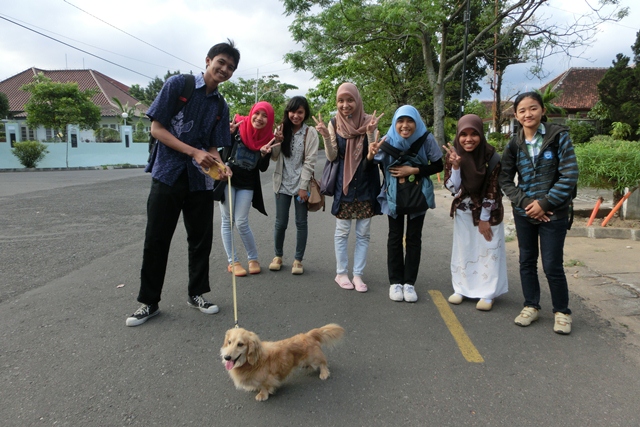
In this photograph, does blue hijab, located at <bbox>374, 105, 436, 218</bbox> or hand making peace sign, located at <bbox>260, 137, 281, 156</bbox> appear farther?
hand making peace sign, located at <bbox>260, 137, 281, 156</bbox>

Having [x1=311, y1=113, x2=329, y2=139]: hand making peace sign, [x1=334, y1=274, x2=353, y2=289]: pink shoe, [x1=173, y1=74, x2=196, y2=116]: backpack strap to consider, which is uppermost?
[x1=173, y1=74, x2=196, y2=116]: backpack strap

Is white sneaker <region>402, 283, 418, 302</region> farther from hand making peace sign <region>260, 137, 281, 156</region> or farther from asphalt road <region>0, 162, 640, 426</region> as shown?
hand making peace sign <region>260, 137, 281, 156</region>

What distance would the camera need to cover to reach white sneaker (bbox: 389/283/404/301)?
4.09 metres

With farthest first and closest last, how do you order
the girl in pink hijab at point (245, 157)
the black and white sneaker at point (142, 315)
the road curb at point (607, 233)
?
1. the road curb at point (607, 233)
2. the girl in pink hijab at point (245, 157)
3. the black and white sneaker at point (142, 315)

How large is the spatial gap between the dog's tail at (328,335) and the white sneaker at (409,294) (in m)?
1.41

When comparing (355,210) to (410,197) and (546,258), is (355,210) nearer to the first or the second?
(410,197)

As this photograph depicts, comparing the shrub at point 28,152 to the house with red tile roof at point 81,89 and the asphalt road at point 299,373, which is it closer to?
the house with red tile roof at point 81,89

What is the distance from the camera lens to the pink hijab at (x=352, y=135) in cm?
425

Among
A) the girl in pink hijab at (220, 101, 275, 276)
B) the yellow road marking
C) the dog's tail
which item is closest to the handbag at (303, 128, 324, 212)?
the girl in pink hijab at (220, 101, 275, 276)

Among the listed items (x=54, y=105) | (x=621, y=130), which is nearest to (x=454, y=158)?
(x=621, y=130)

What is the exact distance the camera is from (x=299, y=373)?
2.86 metres

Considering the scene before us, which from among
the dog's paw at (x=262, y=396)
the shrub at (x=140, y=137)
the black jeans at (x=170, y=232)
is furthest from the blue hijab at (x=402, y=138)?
the shrub at (x=140, y=137)

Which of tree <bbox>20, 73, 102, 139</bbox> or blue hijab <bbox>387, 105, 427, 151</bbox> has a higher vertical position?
tree <bbox>20, 73, 102, 139</bbox>

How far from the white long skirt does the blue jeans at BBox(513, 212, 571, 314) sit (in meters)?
0.29
